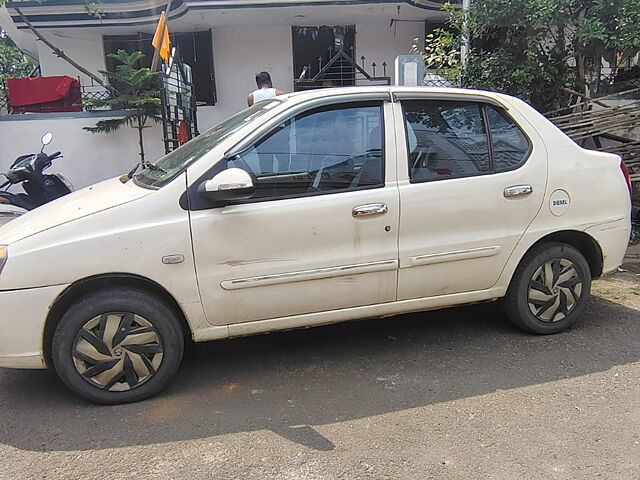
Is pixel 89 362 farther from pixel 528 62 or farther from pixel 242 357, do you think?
pixel 528 62

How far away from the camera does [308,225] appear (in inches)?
128

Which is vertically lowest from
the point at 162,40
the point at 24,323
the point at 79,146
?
the point at 24,323

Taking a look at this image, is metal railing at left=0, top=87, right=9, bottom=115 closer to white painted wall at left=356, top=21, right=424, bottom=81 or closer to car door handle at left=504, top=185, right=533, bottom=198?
white painted wall at left=356, top=21, right=424, bottom=81

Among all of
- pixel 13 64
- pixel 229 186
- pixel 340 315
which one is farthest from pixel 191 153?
pixel 13 64

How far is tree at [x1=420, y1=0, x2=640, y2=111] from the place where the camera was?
20.3ft

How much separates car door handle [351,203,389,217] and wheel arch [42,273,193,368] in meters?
1.19

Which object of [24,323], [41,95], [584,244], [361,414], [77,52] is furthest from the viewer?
[77,52]

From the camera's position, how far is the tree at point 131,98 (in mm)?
8141

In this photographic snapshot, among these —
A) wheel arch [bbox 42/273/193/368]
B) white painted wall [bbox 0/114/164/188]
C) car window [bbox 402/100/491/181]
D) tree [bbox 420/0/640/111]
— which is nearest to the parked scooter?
white painted wall [bbox 0/114/164/188]

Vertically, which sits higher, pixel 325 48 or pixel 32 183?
pixel 325 48

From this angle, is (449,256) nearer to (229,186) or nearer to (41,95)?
(229,186)

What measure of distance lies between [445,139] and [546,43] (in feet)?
13.5

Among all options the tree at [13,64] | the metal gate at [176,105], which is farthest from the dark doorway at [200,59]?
the tree at [13,64]

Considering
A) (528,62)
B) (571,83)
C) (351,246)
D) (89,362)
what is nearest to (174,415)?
(89,362)
